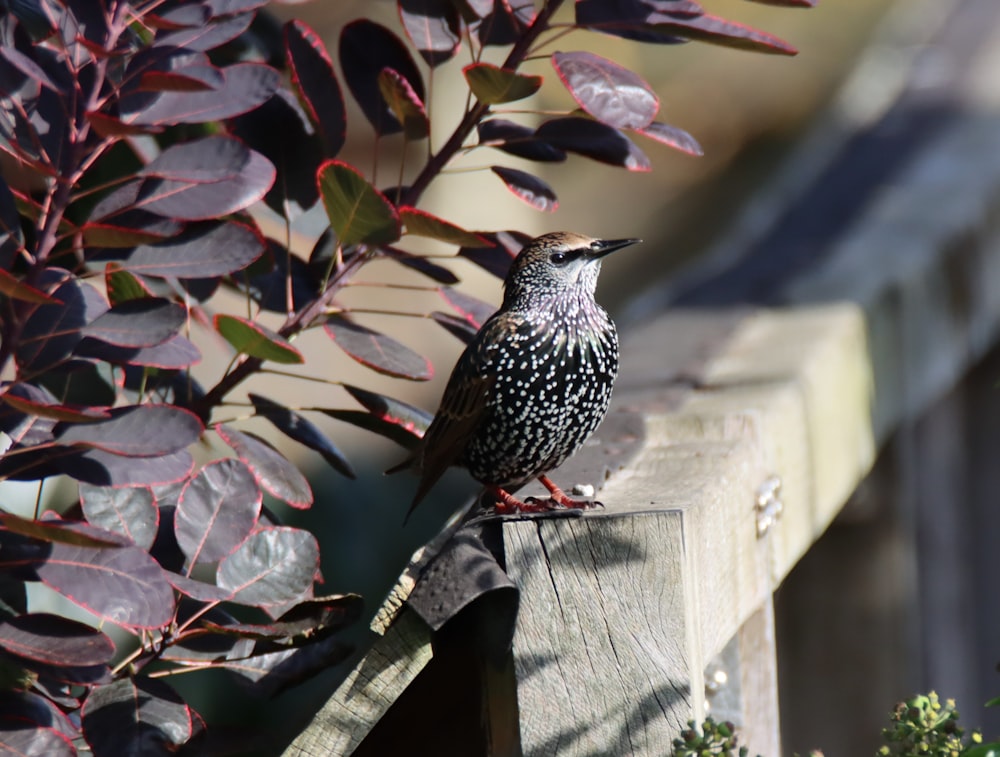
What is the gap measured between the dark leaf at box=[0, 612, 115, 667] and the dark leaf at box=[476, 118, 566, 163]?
0.98m

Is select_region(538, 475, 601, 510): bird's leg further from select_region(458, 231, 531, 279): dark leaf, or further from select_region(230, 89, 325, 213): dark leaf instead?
select_region(230, 89, 325, 213): dark leaf

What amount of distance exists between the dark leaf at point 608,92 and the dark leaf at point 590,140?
0.16 meters

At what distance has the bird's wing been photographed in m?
2.57

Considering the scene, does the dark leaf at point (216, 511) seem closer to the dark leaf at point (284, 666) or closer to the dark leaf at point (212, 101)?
the dark leaf at point (284, 666)

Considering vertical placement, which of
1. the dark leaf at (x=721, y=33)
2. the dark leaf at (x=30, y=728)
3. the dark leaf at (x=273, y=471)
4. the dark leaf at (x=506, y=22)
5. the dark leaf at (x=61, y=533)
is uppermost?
the dark leaf at (x=506, y=22)

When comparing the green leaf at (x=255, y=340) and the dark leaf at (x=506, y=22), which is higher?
the dark leaf at (x=506, y=22)

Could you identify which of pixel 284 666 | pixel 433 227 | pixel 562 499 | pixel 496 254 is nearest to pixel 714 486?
pixel 562 499

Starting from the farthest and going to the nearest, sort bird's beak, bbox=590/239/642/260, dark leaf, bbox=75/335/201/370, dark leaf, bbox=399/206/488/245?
bird's beak, bbox=590/239/642/260
dark leaf, bbox=399/206/488/245
dark leaf, bbox=75/335/201/370

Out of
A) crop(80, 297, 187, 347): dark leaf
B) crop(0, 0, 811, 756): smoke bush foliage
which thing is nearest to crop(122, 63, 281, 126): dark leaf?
crop(0, 0, 811, 756): smoke bush foliage

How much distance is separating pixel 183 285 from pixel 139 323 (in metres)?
0.46

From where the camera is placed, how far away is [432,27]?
2166 millimetres

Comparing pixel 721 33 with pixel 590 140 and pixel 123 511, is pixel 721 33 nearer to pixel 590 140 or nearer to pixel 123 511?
pixel 590 140

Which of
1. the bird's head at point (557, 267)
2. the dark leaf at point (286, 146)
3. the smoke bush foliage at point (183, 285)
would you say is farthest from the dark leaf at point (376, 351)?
the bird's head at point (557, 267)

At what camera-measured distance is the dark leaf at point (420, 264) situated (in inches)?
83.9
